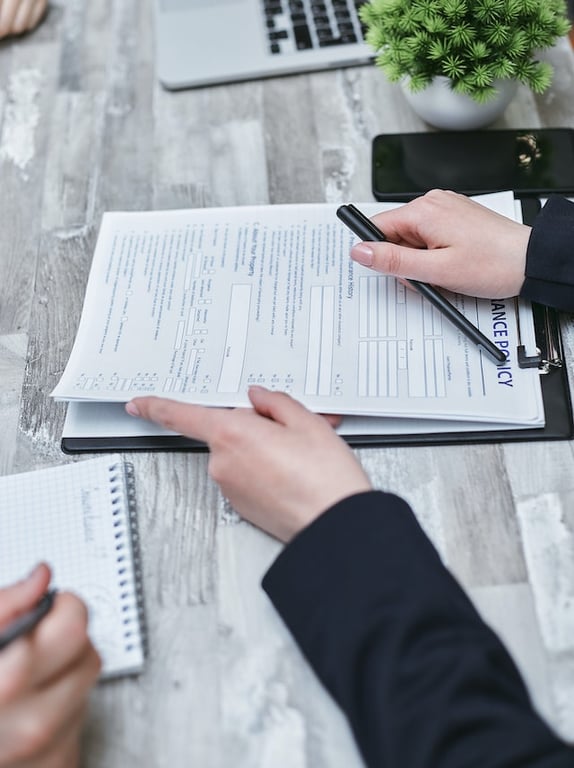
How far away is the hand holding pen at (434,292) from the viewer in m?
0.75

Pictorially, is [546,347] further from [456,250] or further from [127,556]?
[127,556]

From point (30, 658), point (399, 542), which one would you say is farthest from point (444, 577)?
point (30, 658)

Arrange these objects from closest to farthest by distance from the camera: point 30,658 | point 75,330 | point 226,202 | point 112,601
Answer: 1. point 30,658
2. point 112,601
3. point 75,330
4. point 226,202

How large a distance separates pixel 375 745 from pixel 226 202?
0.59 meters

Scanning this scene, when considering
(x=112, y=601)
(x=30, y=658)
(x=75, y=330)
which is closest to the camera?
(x=30, y=658)

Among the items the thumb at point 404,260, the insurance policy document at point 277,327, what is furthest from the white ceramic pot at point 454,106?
the thumb at point 404,260

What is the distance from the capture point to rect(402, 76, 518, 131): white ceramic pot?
915 millimetres

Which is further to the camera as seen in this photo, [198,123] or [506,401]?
[198,123]

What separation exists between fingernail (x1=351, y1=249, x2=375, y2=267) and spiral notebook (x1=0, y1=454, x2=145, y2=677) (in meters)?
0.27

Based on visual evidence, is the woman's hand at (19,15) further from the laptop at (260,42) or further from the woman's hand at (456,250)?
the woman's hand at (456,250)

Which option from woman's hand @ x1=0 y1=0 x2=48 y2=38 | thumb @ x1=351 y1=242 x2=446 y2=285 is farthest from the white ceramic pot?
woman's hand @ x1=0 y1=0 x2=48 y2=38

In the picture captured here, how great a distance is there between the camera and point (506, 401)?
2.34 feet

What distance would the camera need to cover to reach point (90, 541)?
2.19 feet

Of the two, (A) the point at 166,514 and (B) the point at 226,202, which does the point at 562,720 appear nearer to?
(A) the point at 166,514
